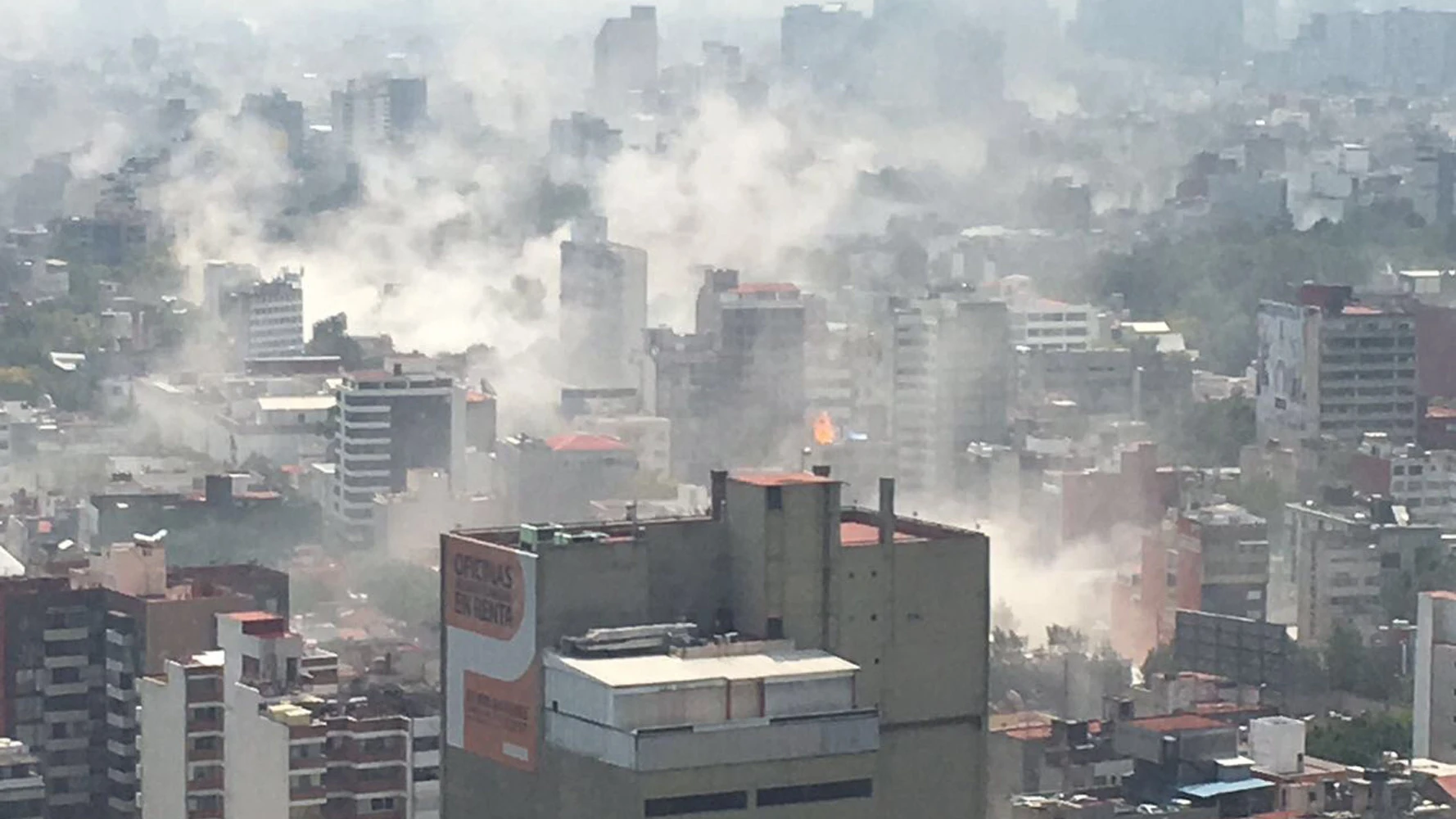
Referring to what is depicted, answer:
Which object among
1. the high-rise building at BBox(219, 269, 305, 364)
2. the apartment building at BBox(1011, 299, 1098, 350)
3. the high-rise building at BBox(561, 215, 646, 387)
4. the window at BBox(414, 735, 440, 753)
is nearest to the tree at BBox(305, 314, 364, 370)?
the high-rise building at BBox(219, 269, 305, 364)

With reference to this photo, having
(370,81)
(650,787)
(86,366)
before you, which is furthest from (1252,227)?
(650,787)

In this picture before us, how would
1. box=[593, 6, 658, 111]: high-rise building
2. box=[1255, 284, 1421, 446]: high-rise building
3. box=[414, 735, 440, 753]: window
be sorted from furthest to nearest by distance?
box=[593, 6, 658, 111]: high-rise building
box=[1255, 284, 1421, 446]: high-rise building
box=[414, 735, 440, 753]: window

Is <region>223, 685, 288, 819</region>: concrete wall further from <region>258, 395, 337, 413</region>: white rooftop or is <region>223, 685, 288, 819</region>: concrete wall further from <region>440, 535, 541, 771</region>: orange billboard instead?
<region>258, 395, 337, 413</region>: white rooftop

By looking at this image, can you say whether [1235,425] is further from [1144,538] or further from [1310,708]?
[1310,708]

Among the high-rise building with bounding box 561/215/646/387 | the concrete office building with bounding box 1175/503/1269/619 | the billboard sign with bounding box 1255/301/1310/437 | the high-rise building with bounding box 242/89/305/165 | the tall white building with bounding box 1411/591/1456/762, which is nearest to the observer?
the tall white building with bounding box 1411/591/1456/762

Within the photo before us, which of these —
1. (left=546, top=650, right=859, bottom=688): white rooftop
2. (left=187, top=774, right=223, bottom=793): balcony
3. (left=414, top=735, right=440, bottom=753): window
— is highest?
(left=546, top=650, right=859, bottom=688): white rooftop

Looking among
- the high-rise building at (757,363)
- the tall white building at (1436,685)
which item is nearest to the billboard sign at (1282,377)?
the high-rise building at (757,363)
